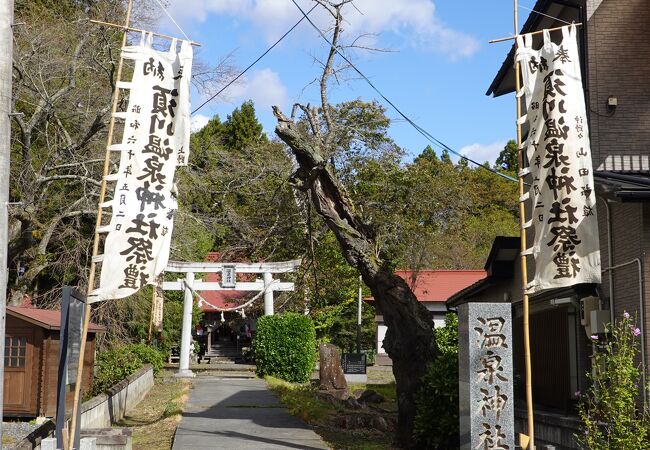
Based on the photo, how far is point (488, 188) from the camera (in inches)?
2210

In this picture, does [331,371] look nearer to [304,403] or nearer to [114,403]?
[304,403]

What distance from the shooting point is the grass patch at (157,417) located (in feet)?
46.9

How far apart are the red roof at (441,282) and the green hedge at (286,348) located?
1383 centimetres

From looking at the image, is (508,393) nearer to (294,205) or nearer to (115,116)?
(115,116)

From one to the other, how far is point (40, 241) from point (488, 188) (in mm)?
37595

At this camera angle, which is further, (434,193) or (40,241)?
(434,193)

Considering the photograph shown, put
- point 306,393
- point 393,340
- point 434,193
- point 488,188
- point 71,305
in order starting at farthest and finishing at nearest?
point 488,188 < point 434,193 < point 306,393 < point 393,340 < point 71,305

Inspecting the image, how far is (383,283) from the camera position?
13.9 m

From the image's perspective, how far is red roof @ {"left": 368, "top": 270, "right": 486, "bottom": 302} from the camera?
4295 centimetres

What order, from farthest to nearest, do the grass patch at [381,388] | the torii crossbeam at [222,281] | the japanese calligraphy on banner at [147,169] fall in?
the torii crossbeam at [222,281]
the grass patch at [381,388]
the japanese calligraphy on banner at [147,169]

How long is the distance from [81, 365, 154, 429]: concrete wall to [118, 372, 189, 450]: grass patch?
23cm

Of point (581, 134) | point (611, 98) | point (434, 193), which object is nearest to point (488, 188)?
point (434, 193)

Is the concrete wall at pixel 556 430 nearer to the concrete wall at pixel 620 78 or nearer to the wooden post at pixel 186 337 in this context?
the concrete wall at pixel 620 78

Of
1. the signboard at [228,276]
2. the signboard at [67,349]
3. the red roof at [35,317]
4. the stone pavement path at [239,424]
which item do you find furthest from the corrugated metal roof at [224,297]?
the signboard at [67,349]
